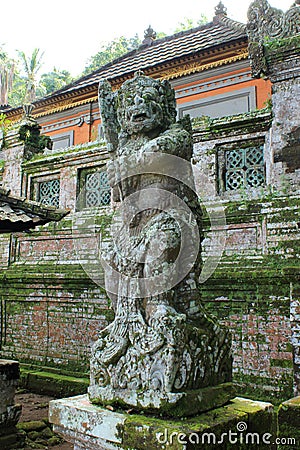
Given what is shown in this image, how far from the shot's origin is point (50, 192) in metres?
8.88

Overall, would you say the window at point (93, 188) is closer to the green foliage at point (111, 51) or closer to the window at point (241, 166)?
the window at point (241, 166)

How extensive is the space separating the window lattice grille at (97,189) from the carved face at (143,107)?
443 cm

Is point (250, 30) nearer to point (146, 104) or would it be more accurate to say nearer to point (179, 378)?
point (146, 104)

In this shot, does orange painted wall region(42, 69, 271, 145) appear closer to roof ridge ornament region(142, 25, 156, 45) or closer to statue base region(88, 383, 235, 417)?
roof ridge ornament region(142, 25, 156, 45)

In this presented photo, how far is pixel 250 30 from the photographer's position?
647cm

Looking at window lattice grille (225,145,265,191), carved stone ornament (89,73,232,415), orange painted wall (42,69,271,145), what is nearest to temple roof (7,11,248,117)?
orange painted wall (42,69,271,145)

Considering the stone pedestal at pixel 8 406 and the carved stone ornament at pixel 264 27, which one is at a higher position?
the carved stone ornament at pixel 264 27

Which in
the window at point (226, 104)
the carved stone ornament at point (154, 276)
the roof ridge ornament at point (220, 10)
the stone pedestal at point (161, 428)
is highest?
the roof ridge ornament at point (220, 10)

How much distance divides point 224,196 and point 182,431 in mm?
4260

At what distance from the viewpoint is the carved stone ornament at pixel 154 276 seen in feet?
9.48

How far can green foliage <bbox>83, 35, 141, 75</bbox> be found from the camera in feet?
120

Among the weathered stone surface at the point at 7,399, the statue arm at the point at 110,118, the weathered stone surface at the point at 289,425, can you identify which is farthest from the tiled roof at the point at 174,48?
the weathered stone surface at the point at 289,425

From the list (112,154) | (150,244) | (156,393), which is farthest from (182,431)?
(112,154)

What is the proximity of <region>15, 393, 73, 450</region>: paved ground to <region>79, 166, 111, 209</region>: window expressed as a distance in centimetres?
343
